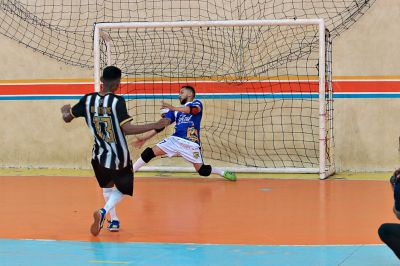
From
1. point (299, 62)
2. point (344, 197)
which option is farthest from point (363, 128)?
point (344, 197)

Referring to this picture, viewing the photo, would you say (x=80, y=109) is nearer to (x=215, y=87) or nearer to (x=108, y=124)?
(x=108, y=124)

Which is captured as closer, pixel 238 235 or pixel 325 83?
pixel 238 235

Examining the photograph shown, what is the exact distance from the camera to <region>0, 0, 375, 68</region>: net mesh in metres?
13.2

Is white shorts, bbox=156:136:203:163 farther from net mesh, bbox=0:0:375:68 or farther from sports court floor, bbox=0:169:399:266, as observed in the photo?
net mesh, bbox=0:0:375:68

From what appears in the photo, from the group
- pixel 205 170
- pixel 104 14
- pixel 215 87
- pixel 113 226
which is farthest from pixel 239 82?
pixel 113 226

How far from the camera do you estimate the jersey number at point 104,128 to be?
26.0 ft

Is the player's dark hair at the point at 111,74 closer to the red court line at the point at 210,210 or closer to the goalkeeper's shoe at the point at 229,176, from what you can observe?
the red court line at the point at 210,210

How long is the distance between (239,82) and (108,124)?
5.75 metres

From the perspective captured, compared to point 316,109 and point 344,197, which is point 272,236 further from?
point 316,109

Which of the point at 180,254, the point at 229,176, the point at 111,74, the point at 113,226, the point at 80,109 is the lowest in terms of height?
the point at 180,254

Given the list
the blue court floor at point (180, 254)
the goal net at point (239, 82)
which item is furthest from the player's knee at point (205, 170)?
the blue court floor at point (180, 254)

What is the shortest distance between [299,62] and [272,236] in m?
5.82

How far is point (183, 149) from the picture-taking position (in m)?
12.0

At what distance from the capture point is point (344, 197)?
10.5m
